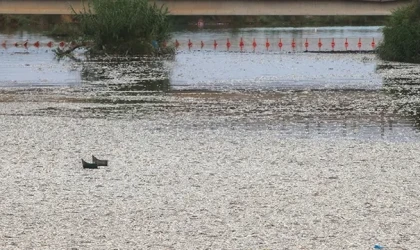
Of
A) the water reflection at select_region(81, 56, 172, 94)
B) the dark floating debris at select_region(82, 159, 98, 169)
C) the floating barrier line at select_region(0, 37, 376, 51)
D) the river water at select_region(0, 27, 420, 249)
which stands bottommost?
the floating barrier line at select_region(0, 37, 376, 51)

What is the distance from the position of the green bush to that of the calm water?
920mm

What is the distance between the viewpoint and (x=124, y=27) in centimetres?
5072

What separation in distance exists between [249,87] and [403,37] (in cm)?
1631

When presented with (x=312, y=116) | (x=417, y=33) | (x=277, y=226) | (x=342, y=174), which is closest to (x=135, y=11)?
(x=417, y=33)

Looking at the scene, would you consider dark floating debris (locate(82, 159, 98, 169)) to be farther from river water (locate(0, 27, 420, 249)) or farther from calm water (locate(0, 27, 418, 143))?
calm water (locate(0, 27, 418, 143))

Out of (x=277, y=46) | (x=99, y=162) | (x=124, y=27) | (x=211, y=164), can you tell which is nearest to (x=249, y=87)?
(x=211, y=164)

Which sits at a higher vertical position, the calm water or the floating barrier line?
the calm water

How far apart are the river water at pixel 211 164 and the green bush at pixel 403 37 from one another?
→ 36.9 feet

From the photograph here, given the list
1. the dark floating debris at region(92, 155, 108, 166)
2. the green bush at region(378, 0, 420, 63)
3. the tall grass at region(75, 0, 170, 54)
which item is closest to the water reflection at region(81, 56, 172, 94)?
the tall grass at region(75, 0, 170, 54)

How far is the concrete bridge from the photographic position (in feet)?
212

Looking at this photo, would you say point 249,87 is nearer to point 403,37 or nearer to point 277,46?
point 403,37

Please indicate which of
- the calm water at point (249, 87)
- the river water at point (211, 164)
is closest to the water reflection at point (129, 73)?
the calm water at point (249, 87)

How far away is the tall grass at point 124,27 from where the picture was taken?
50.9 meters

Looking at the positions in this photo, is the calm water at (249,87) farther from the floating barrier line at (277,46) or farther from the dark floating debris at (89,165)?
the floating barrier line at (277,46)
